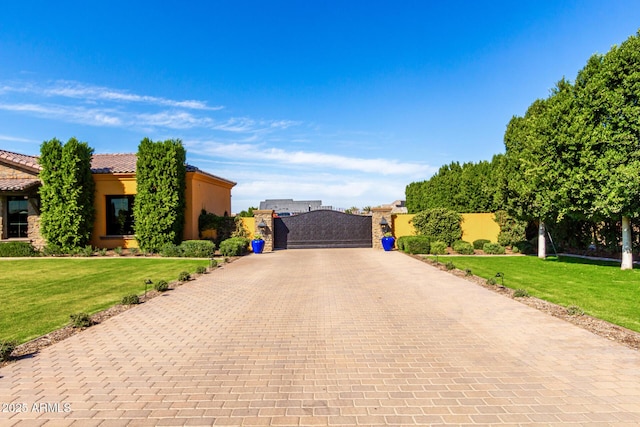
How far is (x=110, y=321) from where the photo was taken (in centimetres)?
635

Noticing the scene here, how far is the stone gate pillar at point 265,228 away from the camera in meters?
20.1

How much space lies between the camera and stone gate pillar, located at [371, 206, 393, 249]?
2070 cm

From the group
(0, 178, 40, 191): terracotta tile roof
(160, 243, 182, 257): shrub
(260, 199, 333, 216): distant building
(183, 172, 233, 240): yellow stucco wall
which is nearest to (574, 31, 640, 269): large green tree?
(160, 243, 182, 257): shrub

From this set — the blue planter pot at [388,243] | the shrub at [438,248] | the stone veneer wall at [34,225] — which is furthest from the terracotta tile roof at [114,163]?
the shrub at [438,248]

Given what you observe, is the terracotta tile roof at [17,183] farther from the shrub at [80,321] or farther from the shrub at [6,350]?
the shrub at [6,350]

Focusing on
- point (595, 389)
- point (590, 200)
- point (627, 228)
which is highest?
point (590, 200)

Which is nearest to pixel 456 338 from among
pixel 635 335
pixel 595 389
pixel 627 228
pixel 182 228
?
pixel 595 389

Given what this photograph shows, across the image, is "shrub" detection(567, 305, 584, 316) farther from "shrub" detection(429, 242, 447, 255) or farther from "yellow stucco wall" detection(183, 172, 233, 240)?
"yellow stucco wall" detection(183, 172, 233, 240)

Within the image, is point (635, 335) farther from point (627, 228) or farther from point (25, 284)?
point (25, 284)

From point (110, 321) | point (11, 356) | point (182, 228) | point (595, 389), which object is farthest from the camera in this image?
point (182, 228)

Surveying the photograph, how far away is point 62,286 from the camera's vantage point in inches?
375

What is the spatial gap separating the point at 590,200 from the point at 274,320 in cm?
1167

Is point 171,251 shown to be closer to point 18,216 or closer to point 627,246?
point 18,216

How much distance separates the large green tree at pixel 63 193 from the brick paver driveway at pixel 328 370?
13.5 meters
